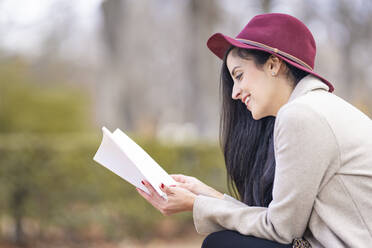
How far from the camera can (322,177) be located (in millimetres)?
1733

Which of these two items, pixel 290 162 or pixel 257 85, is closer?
pixel 290 162

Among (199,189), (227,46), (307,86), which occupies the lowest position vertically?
(199,189)

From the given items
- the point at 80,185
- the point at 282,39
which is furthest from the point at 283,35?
the point at 80,185

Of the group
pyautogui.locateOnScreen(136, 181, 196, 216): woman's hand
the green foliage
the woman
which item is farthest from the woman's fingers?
the green foliage

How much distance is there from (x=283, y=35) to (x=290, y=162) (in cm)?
55

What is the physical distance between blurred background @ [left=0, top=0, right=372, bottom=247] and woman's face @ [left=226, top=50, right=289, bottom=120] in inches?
124

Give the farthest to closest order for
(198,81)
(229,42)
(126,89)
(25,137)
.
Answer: (126,89) < (198,81) < (25,137) < (229,42)

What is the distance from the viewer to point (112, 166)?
215 cm

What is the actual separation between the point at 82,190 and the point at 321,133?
12.1 feet

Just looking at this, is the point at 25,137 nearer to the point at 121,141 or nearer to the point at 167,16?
the point at 121,141

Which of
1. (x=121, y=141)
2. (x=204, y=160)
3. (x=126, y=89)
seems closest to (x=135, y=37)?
(x=126, y=89)

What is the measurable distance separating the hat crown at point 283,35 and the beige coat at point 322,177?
26cm

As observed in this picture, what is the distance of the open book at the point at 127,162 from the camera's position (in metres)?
2.04

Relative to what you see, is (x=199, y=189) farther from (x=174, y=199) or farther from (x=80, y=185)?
(x=80, y=185)
